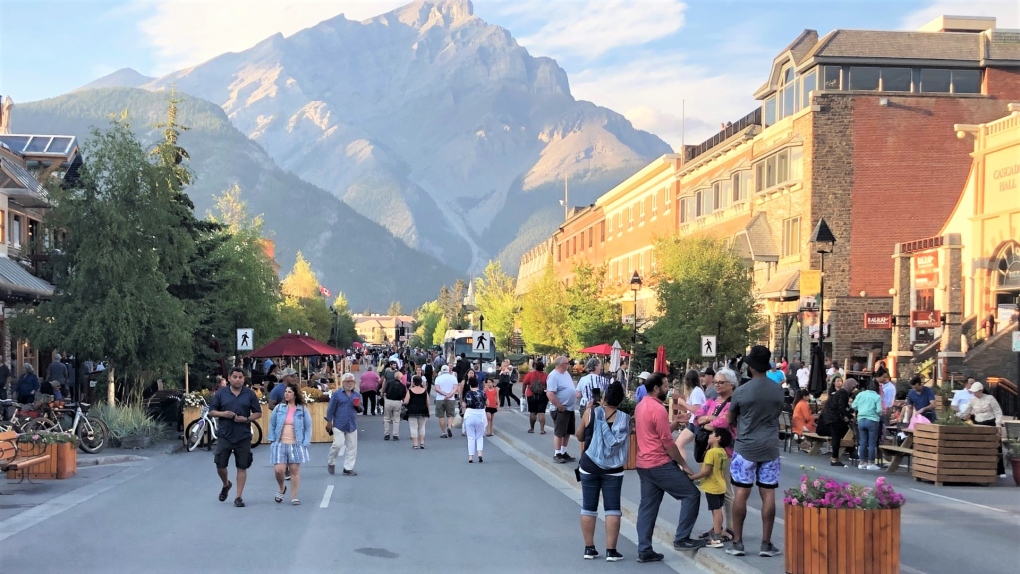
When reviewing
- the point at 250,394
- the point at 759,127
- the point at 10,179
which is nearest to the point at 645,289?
the point at 759,127

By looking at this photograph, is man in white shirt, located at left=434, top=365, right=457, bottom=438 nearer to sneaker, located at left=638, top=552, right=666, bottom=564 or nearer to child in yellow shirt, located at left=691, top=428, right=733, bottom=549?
child in yellow shirt, located at left=691, top=428, right=733, bottom=549

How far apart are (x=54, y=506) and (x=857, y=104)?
3604 cm

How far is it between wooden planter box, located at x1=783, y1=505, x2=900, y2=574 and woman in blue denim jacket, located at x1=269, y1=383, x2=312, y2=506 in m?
7.93

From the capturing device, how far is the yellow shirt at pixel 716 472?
34.1ft

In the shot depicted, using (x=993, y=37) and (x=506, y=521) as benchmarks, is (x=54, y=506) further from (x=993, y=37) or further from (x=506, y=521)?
(x=993, y=37)

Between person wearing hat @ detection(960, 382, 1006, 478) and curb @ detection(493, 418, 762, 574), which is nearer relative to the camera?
curb @ detection(493, 418, 762, 574)

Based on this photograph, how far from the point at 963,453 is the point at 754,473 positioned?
30.5 ft

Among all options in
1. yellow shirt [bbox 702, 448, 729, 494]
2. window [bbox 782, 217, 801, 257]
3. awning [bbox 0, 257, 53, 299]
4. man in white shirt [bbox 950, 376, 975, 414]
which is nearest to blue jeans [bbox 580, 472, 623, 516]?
yellow shirt [bbox 702, 448, 729, 494]

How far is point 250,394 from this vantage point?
14.2m

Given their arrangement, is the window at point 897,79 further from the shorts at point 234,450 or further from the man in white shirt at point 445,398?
the shorts at point 234,450

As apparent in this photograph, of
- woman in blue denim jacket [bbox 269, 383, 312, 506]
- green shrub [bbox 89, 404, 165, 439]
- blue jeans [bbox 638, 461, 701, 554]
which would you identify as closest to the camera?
blue jeans [bbox 638, 461, 701, 554]

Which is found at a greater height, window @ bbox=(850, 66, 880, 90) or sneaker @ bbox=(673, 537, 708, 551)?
window @ bbox=(850, 66, 880, 90)

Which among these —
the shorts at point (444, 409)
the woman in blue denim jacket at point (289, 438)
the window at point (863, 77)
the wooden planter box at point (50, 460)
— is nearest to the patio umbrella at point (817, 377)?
the shorts at point (444, 409)

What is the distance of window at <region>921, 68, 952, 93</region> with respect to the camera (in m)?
42.7
